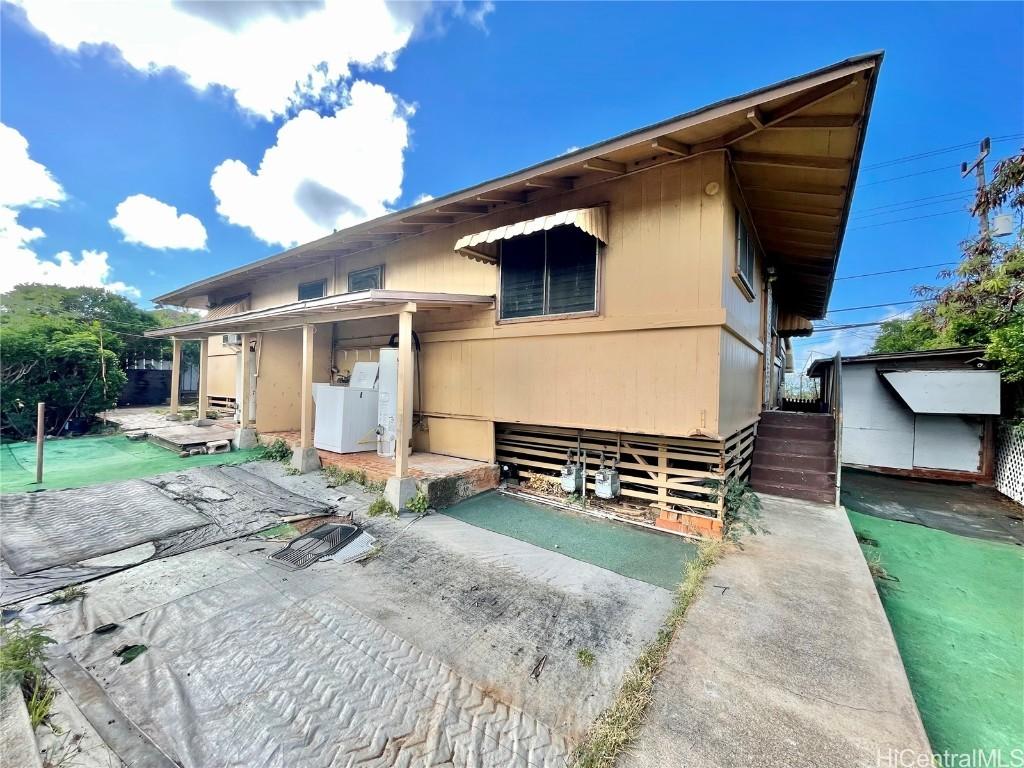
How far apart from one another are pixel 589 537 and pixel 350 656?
8.55 ft

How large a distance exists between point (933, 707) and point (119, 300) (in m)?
34.5

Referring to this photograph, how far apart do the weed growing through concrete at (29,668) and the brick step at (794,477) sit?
22.6 ft

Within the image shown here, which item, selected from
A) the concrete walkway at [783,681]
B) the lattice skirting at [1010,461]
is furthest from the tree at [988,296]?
the concrete walkway at [783,681]

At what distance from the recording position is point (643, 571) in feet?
11.1

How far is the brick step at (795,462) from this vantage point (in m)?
5.30

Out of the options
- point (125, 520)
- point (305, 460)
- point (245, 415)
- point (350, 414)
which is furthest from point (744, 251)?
point (245, 415)

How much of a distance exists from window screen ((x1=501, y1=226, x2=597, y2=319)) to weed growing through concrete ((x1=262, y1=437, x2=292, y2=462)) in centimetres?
491

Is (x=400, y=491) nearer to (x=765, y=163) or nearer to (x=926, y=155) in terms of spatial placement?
(x=765, y=163)

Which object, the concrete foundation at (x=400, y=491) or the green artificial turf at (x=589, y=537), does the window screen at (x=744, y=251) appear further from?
the concrete foundation at (x=400, y=491)

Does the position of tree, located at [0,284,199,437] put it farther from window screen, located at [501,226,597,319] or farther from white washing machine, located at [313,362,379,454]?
window screen, located at [501,226,597,319]

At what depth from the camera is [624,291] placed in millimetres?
4477

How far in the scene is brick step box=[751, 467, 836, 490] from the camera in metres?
5.11

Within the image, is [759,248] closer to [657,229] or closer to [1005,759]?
[657,229]

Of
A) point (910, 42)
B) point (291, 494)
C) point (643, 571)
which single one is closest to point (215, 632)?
point (291, 494)
